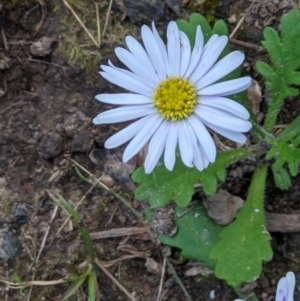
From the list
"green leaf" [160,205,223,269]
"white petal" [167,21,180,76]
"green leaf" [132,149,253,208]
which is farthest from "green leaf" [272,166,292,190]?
"white petal" [167,21,180,76]

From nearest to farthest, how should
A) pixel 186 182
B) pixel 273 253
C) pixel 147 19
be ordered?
pixel 186 182 → pixel 273 253 → pixel 147 19

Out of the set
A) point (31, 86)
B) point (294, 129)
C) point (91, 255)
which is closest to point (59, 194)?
point (91, 255)

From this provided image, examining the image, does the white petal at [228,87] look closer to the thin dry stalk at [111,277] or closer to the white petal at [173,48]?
the white petal at [173,48]

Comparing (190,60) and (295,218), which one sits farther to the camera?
(295,218)

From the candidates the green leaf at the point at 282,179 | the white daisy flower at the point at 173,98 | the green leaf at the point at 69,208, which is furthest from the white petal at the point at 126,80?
the green leaf at the point at 282,179

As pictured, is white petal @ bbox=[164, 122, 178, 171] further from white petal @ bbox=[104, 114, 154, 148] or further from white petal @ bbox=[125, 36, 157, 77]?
white petal @ bbox=[125, 36, 157, 77]

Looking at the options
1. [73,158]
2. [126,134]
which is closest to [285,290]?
[126,134]

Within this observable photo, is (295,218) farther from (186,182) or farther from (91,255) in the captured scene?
(91,255)

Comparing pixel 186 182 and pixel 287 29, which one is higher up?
pixel 287 29
